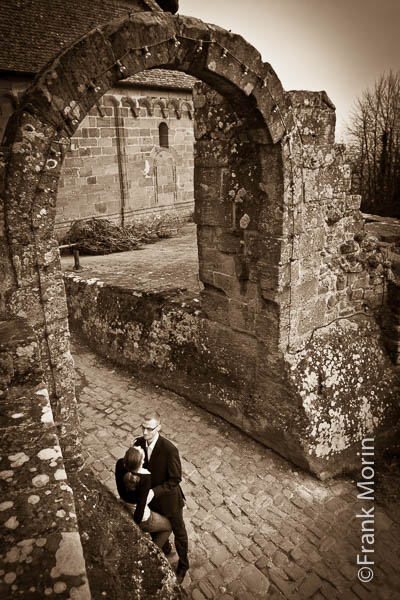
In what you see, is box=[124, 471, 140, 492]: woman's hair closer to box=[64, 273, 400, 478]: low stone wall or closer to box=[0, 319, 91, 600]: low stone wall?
box=[0, 319, 91, 600]: low stone wall

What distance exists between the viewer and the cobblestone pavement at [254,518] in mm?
3465

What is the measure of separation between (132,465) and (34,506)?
1.68 m

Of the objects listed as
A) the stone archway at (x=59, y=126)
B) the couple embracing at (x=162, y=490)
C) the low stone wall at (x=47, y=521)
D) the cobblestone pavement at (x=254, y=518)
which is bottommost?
the cobblestone pavement at (x=254, y=518)

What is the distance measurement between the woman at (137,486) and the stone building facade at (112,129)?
11111 millimetres

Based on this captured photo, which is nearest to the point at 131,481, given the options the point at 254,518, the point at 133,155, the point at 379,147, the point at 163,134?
the point at 254,518

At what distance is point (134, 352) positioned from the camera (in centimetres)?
642

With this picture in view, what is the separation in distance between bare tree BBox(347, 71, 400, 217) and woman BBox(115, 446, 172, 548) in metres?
15.5

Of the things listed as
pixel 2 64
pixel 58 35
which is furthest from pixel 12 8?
pixel 2 64

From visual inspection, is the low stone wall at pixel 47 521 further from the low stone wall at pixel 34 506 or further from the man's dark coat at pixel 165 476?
the man's dark coat at pixel 165 476

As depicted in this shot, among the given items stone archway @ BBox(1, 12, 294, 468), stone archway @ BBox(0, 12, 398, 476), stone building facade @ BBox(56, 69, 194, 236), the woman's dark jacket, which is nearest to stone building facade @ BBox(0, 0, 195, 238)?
stone building facade @ BBox(56, 69, 194, 236)

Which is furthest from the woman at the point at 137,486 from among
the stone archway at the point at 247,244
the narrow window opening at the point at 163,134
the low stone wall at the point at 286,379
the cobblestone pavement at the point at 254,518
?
the narrow window opening at the point at 163,134

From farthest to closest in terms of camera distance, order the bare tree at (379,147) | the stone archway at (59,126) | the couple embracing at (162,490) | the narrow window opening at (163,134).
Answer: the bare tree at (379,147) < the narrow window opening at (163,134) < the couple embracing at (162,490) < the stone archway at (59,126)

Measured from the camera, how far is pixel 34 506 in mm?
1514

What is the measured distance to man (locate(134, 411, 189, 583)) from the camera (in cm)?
340
